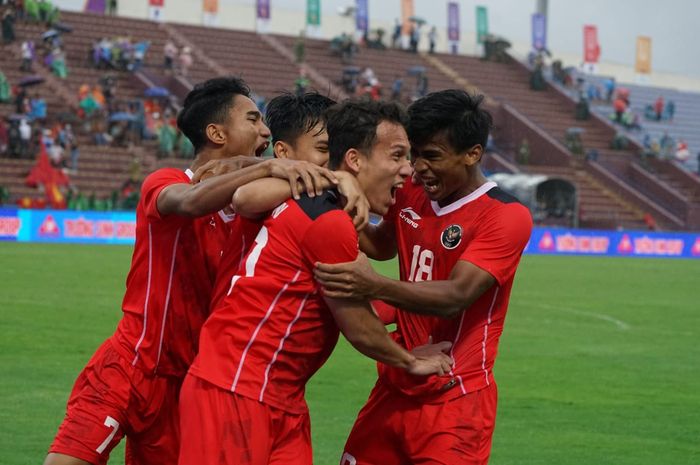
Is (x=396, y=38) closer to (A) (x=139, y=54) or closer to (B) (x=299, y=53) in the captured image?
(B) (x=299, y=53)

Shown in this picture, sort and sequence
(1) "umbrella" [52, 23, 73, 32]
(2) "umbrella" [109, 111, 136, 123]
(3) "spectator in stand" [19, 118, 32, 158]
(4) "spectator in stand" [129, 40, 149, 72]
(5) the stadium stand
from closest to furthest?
(3) "spectator in stand" [19, 118, 32, 158] < (2) "umbrella" [109, 111, 136, 123] < (5) the stadium stand < (1) "umbrella" [52, 23, 73, 32] < (4) "spectator in stand" [129, 40, 149, 72]

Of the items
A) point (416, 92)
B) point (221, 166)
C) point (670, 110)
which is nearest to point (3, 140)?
point (416, 92)

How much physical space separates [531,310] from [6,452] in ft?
42.5

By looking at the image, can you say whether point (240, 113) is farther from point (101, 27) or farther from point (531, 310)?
point (101, 27)

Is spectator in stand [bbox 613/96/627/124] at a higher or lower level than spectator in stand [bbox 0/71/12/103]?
lower

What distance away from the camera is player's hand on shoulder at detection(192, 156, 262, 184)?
209 inches

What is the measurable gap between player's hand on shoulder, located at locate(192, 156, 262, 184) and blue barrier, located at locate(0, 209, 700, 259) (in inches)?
1052

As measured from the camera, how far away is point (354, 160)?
4.77 meters

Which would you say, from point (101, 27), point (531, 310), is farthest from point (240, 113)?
point (101, 27)

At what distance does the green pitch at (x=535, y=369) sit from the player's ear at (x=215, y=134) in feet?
11.4

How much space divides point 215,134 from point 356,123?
1332 millimetres

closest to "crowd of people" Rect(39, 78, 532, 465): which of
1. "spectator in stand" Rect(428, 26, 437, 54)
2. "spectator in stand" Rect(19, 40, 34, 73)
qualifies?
"spectator in stand" Rect(19, 40, 34, 73)

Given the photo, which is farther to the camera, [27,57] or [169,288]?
[27,57]

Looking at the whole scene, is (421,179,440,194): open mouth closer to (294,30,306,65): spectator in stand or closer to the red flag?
the red flag
